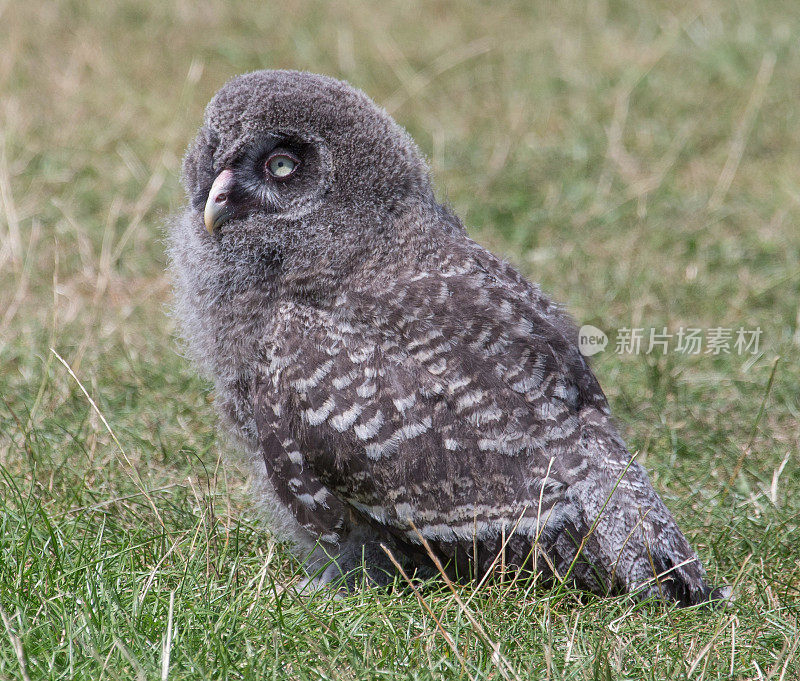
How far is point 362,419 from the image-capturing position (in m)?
3.03

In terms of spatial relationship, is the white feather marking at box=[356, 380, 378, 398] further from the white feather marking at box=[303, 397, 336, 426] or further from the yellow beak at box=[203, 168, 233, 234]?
the yellow beak at box=[203, 168, 233, 234]

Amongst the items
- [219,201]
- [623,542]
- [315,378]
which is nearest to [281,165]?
[219,201]

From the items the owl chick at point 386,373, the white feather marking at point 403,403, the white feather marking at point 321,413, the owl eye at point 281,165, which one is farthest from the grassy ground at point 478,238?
the owl eye at point 281,165

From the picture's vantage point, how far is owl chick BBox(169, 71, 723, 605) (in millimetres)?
3053

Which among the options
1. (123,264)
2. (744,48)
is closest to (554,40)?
(744,48)

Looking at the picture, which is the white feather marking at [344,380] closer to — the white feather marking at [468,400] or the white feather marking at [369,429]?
the white feather marking at [369,429]

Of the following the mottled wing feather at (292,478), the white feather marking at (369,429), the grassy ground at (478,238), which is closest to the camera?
the grassy ground at (478,238)

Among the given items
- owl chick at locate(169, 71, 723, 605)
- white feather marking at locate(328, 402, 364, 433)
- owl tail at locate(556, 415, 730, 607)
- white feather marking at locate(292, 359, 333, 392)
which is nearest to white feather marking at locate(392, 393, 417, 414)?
owl chick at locate(169, 71, 723, 605)

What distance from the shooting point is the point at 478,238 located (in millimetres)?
6469

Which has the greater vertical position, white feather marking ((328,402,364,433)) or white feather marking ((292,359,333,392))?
white feather marking ((292,359,333,392))

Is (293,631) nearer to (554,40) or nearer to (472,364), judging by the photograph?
→ (472,364)

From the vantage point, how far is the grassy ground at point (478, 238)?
2742 millimetres

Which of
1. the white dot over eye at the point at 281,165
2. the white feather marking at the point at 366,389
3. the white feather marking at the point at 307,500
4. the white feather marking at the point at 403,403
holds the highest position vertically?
the white dot over eye at the point at 281,165

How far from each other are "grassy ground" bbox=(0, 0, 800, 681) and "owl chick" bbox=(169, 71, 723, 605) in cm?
20
